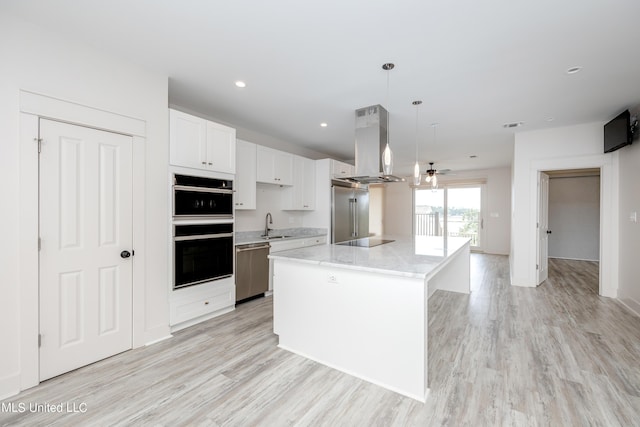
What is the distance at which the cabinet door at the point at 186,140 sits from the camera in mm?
2721

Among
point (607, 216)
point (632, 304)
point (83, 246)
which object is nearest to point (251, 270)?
point (83, 246)

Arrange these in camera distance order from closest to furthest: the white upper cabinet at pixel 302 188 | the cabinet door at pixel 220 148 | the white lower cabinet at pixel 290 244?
1. the cabinet door at pixel 220 148
2. the white lower cabinet at pixel 290 244
3. the white upper cabinet at pixel 302 188

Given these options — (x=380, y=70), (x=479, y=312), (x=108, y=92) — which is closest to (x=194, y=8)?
(x=108, y=92)

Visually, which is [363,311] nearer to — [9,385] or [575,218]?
[9,385]

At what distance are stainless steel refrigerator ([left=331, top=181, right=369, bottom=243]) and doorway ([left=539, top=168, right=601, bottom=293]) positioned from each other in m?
4.40

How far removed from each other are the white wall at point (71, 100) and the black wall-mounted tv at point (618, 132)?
5.24 m

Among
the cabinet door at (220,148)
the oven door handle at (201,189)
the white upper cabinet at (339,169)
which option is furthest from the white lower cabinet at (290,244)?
the cabinet door at (220,148)

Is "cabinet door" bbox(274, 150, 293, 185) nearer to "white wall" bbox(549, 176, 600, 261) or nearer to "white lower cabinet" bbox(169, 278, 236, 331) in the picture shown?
"white lower cabinet" bbox(169, 278, 236, 331)

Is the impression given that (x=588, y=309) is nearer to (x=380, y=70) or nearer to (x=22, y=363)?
(x=380, y=70)

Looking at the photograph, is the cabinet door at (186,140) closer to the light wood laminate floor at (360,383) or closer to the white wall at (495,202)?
the light wood laminate floor at (360,383)

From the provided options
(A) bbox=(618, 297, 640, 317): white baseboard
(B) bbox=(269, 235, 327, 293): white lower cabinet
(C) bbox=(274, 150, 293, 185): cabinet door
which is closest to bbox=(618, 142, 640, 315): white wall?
(A) bbox=(618, 297, 640, 317): white baseboard

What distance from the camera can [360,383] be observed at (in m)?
1.97

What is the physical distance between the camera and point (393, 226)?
919 cm

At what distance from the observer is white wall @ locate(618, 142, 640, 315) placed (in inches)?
129
